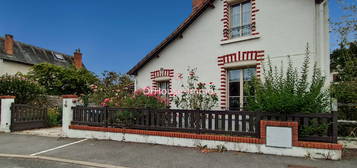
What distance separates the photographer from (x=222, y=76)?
8.14m

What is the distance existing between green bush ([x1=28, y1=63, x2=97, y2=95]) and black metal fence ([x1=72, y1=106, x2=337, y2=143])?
36.1 feet

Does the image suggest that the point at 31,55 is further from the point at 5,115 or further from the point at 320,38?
the point at 320,38

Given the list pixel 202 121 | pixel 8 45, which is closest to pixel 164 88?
pixel 202 121

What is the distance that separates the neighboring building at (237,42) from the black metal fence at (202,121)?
90.0 inches

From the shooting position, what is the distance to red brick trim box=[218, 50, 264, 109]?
7328mm

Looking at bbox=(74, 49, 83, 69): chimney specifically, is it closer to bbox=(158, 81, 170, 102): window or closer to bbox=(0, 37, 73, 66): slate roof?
bbox=(0, 37, 73, 66): slate roof

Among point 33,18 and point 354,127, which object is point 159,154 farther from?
point 33,18

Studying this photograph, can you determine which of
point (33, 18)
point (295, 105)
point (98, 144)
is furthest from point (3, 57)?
point (295, 105)

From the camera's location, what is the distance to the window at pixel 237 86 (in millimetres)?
7746

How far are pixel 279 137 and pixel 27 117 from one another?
33.4 feet

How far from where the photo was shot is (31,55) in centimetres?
2512

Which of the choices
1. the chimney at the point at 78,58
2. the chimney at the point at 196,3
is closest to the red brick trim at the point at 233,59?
the chimney at the point at 196,3

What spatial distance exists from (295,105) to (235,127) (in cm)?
158

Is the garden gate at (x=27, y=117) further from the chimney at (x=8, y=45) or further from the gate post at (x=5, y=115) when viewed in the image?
the chimney at (x=8, y=45)
